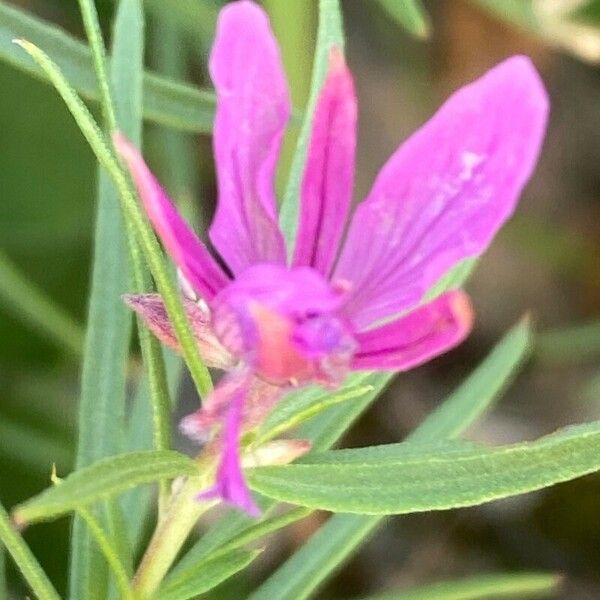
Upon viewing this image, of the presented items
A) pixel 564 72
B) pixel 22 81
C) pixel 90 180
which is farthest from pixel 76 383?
pixel 564 72

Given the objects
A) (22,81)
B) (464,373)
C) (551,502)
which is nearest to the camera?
(22,81)

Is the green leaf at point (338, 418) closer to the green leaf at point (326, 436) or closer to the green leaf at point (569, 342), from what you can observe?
the green leaf at point (326, 436)

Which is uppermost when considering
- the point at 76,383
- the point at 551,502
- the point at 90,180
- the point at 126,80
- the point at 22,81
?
the point at 22,81

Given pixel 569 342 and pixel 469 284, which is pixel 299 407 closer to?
pixel 569 342

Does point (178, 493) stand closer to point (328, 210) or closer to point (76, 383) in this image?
point (328, 210)

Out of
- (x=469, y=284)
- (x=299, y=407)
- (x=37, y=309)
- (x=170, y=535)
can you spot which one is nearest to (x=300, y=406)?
(x=299, y=407)

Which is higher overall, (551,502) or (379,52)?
(379,52)
